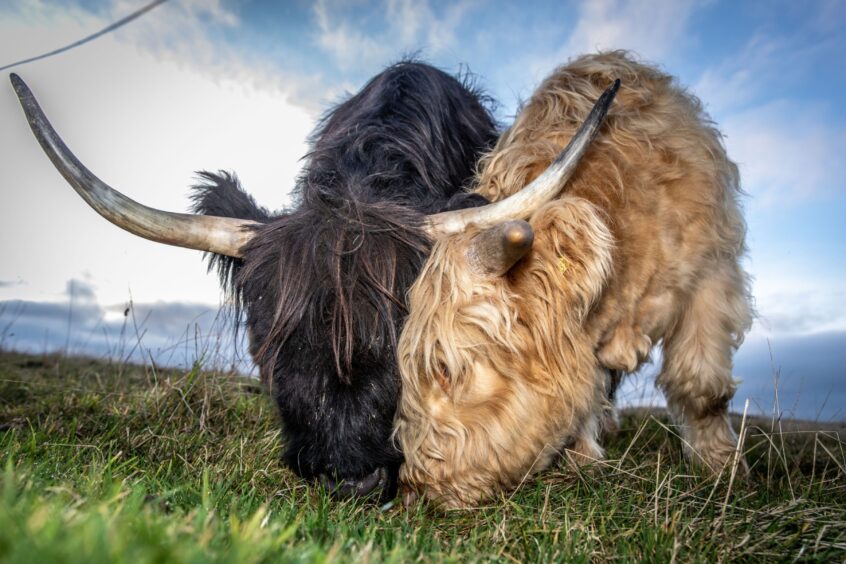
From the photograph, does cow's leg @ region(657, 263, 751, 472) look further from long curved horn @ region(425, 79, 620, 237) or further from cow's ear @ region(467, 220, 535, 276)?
cow's ear @ region(467, 220, 535, 276)

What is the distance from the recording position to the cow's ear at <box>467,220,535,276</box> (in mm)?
2463

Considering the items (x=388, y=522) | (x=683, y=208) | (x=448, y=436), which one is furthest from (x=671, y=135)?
(x=388, y=522)

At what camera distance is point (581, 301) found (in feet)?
9.21

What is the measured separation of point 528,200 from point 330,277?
38.7 inches

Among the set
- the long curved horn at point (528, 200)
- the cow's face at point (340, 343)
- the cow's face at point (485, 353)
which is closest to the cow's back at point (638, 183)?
the long curved horn at point (528, 200)

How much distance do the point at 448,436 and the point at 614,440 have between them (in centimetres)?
268

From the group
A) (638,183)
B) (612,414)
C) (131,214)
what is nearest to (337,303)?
(131,214)

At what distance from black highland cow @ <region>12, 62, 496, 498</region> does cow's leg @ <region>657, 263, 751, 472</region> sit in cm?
167

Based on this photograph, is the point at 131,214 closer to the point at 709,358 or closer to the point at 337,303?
the point at 337,303

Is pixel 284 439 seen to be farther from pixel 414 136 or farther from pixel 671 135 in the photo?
pixel 671 135

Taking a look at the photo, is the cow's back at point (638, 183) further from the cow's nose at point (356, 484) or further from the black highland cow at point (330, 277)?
the cow's nose at point (356, 484)

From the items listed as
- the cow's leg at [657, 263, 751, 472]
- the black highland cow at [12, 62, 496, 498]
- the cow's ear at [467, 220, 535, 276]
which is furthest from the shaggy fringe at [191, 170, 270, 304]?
the cow's leg at [657, 263, 751, 472]

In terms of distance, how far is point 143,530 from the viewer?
100cm

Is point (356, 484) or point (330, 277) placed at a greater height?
point (330, 277)
